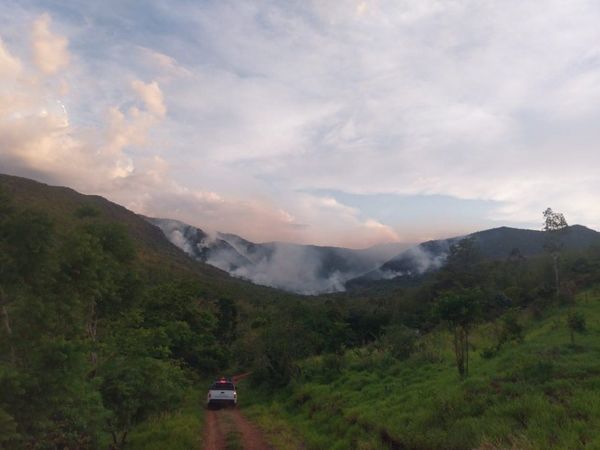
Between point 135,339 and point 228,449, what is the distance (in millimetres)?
4840

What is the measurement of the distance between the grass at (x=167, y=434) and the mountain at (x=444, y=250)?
9562 centimetres

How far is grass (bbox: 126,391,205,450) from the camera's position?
14.1 meters

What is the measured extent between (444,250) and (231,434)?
154m

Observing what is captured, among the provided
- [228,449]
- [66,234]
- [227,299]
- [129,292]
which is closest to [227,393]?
[129,292]

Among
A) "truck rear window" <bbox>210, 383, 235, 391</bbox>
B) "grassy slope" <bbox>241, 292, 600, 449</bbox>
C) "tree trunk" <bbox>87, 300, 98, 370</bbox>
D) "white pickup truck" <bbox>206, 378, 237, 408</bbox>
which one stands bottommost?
"white pickup truck" <bbox>206, 378, 237, 408</bbox>

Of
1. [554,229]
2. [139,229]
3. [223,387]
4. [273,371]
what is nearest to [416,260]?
[139,229]

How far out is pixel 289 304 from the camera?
31.8 m

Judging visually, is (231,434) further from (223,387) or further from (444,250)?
(444,250)

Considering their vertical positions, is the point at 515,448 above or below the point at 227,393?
above

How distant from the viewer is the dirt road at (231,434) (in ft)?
48.3

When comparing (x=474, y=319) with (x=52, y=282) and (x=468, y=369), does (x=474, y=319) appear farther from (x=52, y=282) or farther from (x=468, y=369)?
(x=52, y=282)

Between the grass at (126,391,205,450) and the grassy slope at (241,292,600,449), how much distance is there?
9.07 ft

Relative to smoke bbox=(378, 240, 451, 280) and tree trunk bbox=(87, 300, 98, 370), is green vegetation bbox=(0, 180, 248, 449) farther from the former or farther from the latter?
smoke bbox=(378, 240, 451, 280)

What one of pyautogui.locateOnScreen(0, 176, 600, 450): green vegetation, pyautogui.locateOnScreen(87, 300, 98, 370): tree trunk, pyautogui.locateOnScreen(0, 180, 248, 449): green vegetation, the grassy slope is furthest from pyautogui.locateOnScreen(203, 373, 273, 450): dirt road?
pyautogui.locateOnScreen(87, 300, 98, 370): tree trunk
